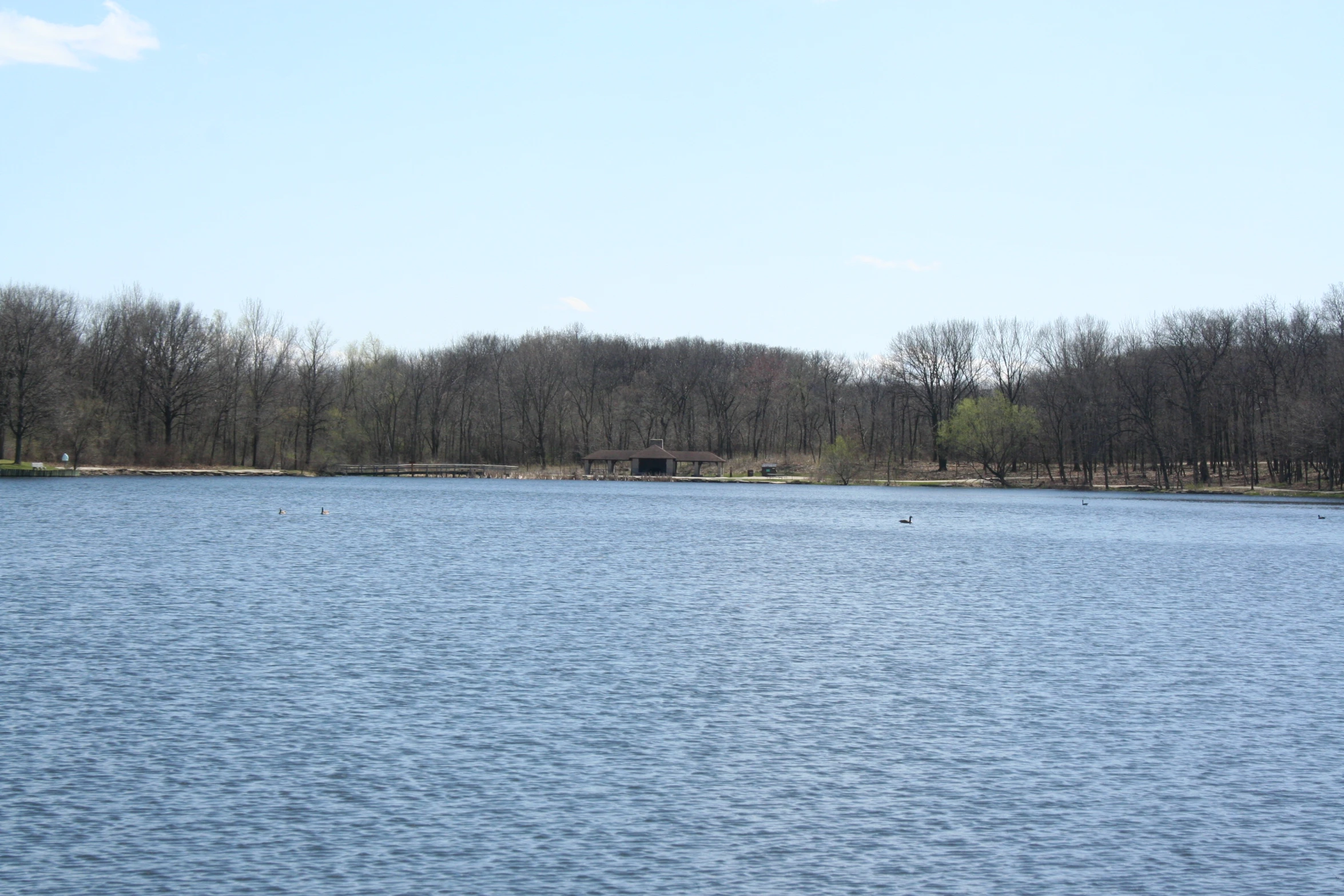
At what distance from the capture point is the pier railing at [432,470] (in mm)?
129375

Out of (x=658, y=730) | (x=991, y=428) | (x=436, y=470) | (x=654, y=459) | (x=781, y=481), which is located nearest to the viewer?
(x=658, y=730)

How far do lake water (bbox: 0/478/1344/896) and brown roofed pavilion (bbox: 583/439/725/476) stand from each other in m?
92.3

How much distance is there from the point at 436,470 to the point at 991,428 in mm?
61287

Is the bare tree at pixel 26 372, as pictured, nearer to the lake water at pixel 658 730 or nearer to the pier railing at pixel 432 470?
the pier railing at pixel 432 470

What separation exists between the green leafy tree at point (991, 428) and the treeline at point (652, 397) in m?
1.46

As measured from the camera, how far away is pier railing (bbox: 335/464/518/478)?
129 m

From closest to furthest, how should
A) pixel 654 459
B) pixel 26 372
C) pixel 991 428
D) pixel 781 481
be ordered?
1. pixel 26 372
2. pixel 991 428
3. pixel 781 481
4. pixel 654 459

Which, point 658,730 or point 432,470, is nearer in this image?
point 658,730

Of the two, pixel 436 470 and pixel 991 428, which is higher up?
pixel 991 428

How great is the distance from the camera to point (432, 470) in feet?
431

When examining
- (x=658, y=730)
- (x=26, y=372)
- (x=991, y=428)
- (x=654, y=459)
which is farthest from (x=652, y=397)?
(x=658, y=730)

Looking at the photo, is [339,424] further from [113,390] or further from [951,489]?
[951,489]

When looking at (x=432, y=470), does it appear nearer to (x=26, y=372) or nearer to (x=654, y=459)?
(x=654, y=459)

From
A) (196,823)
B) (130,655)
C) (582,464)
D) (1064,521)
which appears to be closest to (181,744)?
(196,823)
